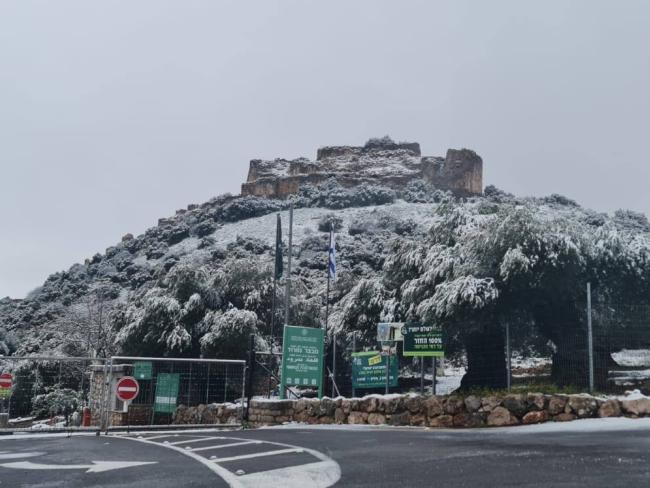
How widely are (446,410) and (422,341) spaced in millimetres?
2423

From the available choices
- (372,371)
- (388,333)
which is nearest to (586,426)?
(388,333)

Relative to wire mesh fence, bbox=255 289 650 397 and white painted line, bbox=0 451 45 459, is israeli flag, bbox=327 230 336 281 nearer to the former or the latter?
wire mesh fence, bbox=255 289 650 397

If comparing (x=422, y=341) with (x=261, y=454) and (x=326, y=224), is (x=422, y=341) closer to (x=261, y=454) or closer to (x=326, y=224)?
(x=261, y=454)

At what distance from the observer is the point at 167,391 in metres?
18.5

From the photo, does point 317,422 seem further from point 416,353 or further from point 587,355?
point 587,355

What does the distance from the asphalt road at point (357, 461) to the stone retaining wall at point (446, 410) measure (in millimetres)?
1562

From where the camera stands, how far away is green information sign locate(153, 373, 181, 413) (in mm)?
18391

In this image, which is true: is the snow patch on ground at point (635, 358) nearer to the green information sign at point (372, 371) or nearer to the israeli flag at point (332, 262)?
the green information sign at point (372, 371)

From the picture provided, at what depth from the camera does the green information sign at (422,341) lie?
1600cm

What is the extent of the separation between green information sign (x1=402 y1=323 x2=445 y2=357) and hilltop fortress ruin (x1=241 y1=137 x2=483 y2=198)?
4200 inches

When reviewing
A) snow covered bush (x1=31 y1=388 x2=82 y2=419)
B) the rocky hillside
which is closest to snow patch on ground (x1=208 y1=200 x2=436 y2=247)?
the rocky hillside

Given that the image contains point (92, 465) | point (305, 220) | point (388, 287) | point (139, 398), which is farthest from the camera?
point (305, 220)

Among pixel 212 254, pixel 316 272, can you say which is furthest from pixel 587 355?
pixel 212 254

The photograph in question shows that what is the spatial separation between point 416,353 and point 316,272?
41.0 meters
